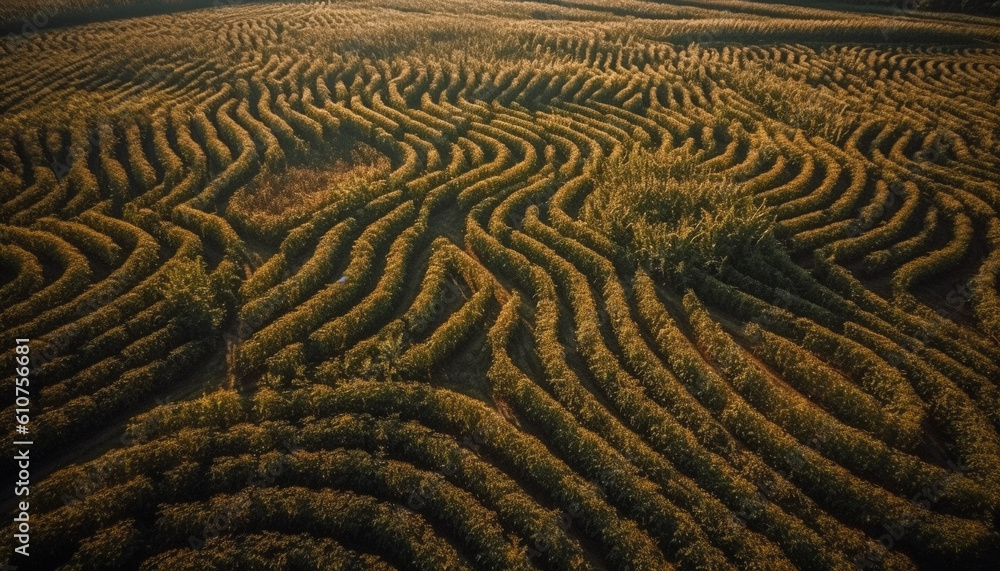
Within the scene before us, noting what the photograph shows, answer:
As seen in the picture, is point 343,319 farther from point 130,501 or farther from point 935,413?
point 935,413

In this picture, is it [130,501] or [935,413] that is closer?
[130,501]

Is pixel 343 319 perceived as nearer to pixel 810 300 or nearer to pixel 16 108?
pixel 810 300

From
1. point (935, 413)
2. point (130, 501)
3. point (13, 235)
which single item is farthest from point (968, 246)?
point (13, 235)

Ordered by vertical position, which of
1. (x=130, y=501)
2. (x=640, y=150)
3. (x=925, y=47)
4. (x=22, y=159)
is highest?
(x=925, y=47)

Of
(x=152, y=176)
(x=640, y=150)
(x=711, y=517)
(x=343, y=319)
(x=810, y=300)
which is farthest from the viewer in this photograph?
(x=640, y=150)

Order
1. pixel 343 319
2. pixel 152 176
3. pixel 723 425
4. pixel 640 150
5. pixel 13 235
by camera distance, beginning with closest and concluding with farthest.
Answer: pixel 723 425
pixel 343 319
pixel 13 235
pixel 152 176
pixel 640 150

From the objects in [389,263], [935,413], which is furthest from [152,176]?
[935,413]

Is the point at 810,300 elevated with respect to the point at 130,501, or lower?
elevated
